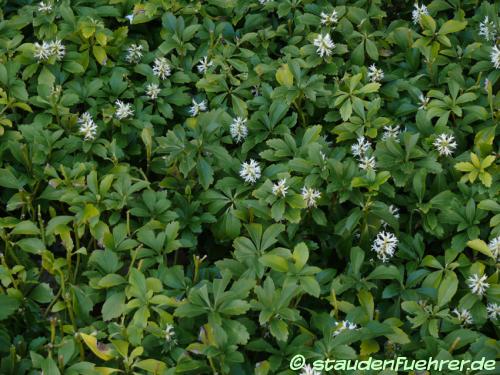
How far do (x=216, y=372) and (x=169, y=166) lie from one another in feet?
2.96

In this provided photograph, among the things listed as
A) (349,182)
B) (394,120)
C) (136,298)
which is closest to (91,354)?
(136,298)

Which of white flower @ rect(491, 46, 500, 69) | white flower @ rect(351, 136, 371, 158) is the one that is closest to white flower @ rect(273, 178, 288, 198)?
white flower @ rect(351, 136, 371, 158)

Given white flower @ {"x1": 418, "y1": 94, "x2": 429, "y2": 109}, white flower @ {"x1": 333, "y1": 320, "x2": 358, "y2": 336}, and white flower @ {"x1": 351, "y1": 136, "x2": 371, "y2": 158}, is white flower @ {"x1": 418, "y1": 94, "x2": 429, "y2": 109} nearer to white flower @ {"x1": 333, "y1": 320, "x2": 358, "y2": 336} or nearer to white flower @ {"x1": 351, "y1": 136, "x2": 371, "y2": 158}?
white flower @ {"x1": 351, "y1": 136, "x2": 371, "y2": 158}

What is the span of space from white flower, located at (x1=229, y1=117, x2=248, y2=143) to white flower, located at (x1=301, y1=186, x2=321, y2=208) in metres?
0.41

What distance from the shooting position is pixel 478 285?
231 cm

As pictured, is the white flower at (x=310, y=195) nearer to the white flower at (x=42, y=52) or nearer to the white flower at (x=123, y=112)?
the white flower at (x=123, y=112)

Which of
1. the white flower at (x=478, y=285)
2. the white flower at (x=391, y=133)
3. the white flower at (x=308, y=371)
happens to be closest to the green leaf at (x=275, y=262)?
the white flower at (x=308, y=371)

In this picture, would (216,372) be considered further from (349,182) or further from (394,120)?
(394,120)

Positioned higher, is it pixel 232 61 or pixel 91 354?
pixel 232 61

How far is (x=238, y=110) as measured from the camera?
288 cm

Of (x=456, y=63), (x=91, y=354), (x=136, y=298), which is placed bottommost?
(x=91, y=354)

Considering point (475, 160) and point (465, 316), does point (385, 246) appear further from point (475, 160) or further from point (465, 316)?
point (475, 160)

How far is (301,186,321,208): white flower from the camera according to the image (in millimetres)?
2494

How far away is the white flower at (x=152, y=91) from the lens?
2.96m
